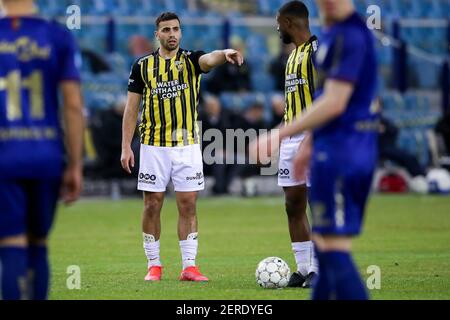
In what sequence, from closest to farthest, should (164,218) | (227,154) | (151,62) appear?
(151,62) → (164,218) → (227,154)

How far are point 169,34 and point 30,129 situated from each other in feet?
14.1

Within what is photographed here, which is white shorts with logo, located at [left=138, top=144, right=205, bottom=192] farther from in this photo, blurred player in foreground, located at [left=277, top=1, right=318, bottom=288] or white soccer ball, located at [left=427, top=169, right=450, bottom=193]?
white soccer ball, located at [left=427, top=169, right=450, bottom=193]

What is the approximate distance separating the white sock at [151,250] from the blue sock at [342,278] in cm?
419

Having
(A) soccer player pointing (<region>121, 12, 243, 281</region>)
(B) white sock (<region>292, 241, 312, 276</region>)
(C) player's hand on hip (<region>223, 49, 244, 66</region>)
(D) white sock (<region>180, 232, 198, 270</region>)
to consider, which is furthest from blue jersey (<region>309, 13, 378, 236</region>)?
(A) soccer player pointing (<region>121, 12, 243, 281</region>)

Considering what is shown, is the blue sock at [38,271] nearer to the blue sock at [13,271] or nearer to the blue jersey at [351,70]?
the blue sock at [13,271]

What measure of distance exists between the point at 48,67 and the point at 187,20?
1971 centimetres

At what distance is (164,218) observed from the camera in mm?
18625

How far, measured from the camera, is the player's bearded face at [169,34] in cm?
1073

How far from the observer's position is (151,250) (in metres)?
10.8

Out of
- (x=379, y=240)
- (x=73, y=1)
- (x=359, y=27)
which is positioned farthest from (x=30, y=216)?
(x=73, y=1)

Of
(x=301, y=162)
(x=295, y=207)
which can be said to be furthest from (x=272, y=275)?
(x=301, y=162)

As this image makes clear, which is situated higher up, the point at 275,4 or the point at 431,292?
the point at 275,4

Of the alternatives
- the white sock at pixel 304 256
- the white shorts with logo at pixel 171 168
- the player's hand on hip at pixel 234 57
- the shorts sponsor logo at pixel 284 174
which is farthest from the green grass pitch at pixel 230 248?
the player's hand on hip at pixel 234 57
